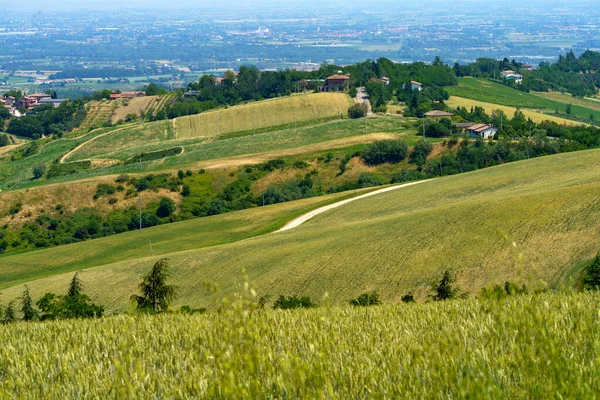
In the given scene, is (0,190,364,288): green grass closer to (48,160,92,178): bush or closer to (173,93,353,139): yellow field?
(48,160,92,178): bush

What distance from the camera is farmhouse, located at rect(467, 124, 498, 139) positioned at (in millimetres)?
98875

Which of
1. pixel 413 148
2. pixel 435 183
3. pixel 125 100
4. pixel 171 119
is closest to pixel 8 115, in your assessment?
pixel 125 100

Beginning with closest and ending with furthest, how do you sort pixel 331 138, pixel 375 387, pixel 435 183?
pixel 375 387 → pixel 435 183 → pixel 331 138

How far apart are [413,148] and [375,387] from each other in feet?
269

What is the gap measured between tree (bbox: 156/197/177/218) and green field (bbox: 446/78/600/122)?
236ft

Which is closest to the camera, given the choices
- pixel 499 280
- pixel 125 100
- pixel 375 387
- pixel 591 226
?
pixel 375 387

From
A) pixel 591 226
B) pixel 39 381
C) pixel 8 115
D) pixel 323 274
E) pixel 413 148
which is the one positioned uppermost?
pixel 39 381

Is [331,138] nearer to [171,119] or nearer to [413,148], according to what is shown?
[413,148]

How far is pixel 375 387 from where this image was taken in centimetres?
906

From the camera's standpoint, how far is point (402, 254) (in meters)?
34.6

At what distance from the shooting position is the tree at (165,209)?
247 ft

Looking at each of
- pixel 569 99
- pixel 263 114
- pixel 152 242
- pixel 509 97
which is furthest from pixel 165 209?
pixel 569 99

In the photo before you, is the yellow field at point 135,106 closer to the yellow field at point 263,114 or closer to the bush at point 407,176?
the yellow field at point 263,114

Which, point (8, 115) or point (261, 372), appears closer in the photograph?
point (261, 372)
